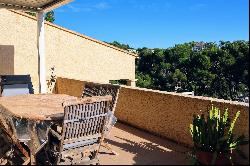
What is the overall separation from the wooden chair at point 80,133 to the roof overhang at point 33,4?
16.6 ft

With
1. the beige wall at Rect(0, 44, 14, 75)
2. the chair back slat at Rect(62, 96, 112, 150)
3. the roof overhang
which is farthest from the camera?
the beige wall at Rect(0, 44, 14, 75)

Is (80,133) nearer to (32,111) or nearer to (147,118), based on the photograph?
(32,111)

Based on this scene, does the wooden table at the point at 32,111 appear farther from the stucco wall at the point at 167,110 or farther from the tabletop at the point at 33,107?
the stucco wall at the point at 167,110

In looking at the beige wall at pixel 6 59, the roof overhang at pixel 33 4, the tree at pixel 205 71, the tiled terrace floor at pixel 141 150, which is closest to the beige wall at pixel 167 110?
the tiled terrace floor at pixel 141 150

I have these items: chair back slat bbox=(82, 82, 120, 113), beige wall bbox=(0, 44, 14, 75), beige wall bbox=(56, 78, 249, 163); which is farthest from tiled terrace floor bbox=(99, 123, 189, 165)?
beige wall bbox=(0, 44, 14, 75)

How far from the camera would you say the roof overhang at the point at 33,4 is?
9273 millimetres

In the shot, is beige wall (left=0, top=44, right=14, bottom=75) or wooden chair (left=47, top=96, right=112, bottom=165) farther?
beige wall (left=0, top=44, right=14, bottom=75)

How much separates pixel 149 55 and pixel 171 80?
20.5 ft

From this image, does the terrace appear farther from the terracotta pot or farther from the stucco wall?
the terracotta pot

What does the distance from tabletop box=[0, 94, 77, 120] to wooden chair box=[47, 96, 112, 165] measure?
8.1 inches

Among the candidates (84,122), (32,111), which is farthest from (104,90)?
(84,122)

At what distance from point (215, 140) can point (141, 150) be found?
4.73 feet

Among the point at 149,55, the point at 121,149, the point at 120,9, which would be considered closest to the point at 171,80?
the point at 149,55

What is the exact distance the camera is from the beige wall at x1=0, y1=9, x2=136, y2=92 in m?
14.3
